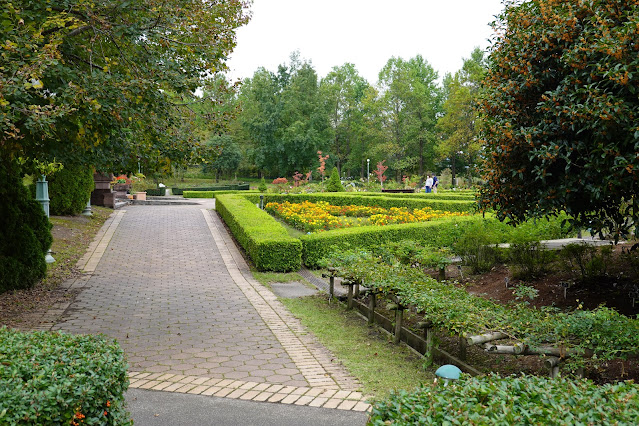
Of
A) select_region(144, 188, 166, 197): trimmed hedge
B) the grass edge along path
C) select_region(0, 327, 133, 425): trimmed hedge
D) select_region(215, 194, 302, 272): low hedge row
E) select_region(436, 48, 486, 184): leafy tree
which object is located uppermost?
select_region(436, 48, 486, 184): leafy tree

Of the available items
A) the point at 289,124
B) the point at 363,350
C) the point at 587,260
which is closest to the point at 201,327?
the point at 363,350

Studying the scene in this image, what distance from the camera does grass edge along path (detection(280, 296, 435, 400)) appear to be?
15.6ft

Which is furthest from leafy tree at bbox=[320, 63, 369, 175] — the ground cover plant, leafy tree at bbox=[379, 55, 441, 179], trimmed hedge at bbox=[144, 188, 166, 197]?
the ground cover plant

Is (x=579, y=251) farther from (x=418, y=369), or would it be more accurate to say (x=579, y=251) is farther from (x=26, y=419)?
(x=26, y=419)

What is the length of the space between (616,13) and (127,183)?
2798 centimetres

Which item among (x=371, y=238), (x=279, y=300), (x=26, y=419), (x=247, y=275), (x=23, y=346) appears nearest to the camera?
(x=26, y=419)

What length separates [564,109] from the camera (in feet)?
14.6

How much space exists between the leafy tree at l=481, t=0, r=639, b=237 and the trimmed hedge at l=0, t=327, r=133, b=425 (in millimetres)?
3830

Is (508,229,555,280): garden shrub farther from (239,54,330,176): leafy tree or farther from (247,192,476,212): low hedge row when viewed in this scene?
(239,54,330,176): leafy tree

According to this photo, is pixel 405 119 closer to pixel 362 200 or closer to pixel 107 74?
pixel 362 200

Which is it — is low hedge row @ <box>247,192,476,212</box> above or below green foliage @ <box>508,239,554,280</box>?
above

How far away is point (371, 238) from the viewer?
40.0 ft

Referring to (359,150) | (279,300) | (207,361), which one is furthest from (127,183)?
(359,150)

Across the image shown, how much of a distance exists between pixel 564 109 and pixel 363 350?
329 cm
